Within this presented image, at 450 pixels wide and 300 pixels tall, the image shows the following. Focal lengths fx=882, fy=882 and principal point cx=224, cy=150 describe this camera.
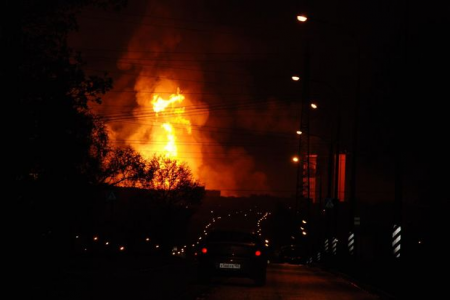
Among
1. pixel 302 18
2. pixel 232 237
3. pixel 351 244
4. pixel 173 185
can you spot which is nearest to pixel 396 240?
pixel 232 237

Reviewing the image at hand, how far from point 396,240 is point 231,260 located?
244 inches

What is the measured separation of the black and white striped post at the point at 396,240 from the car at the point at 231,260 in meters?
4.85

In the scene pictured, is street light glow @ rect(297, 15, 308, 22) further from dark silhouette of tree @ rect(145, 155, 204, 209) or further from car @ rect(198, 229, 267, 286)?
dark silhouette of tree @ rect(145, 155, 204, 209)

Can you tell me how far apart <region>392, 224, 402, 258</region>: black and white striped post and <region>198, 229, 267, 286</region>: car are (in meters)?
4.85

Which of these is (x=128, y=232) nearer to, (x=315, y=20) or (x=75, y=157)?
(x=315, y=20)

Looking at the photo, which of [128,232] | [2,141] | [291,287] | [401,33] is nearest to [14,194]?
[2,141]

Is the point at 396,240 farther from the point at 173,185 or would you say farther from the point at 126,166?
the point at 173,185

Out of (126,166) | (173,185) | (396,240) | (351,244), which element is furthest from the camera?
(173,185)

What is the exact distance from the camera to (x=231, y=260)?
30203 millimetres

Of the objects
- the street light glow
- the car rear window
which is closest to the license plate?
the car rear window

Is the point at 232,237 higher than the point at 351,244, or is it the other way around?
the point at 351,244

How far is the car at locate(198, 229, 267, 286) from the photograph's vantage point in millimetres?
30047

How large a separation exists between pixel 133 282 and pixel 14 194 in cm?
532

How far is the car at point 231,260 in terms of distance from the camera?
30.0 meters
